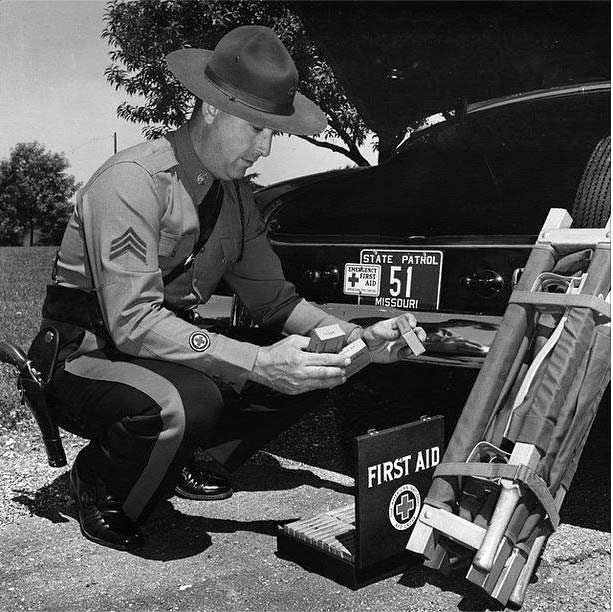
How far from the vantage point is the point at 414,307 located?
8.34ft

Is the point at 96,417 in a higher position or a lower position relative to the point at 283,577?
higher

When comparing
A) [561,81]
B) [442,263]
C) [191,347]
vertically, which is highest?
[561,81]

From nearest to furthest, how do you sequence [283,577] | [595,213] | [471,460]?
[471,460] < [283,577] < [595,213]

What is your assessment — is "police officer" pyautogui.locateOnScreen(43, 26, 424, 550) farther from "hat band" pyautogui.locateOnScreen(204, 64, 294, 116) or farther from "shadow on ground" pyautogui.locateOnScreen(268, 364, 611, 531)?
"shadow on ground" pyautogui.locateOnScreen(268, 364, 611, 531)

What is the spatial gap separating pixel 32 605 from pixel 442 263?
1494 millimetres

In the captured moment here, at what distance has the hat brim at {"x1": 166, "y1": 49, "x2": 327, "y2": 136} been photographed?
7.21ft

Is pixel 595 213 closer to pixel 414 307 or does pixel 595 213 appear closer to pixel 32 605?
pixel 414 307

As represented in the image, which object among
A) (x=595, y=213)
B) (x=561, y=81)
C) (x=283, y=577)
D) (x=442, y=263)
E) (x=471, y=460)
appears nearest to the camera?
(x=471, y=460)

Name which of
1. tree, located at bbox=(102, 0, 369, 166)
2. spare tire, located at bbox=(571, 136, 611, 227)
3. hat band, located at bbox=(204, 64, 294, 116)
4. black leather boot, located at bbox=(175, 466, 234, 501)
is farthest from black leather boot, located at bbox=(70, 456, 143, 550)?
tree, located at bbox=(102, 0, 369, 166)

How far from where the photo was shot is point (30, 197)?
730 inches

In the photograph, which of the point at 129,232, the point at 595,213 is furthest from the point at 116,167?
the point at 595,213

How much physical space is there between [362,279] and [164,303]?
2.17 feet

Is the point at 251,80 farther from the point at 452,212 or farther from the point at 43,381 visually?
the point at 43,381

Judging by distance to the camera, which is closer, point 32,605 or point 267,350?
point 32,605
